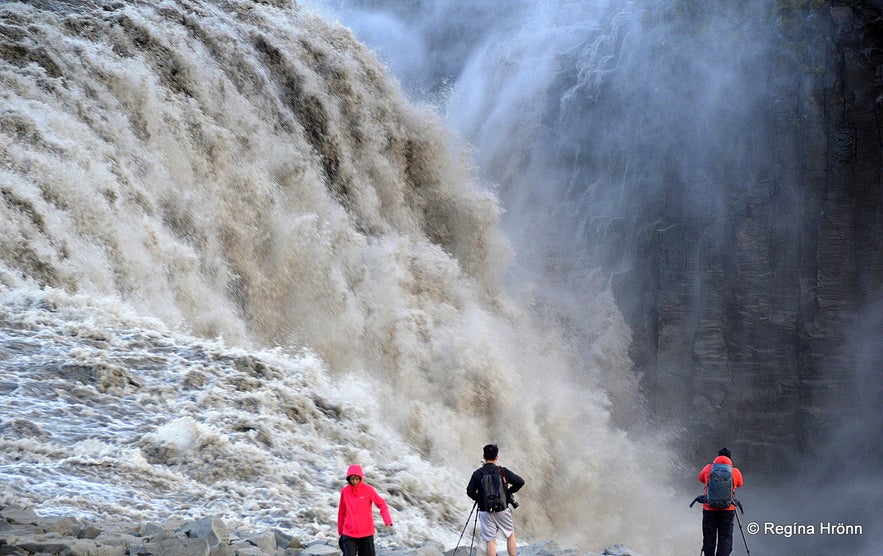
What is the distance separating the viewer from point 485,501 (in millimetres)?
7172

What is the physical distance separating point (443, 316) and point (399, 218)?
247 cm

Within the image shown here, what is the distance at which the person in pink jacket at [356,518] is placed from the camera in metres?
6.41

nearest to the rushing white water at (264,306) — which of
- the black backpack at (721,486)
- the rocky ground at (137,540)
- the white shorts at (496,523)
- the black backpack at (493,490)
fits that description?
the rocky ground at (137,540)

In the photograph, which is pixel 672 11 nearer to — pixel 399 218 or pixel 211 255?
pixel 399 218

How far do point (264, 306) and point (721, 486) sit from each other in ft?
25.4

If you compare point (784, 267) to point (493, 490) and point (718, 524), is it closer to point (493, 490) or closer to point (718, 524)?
point (718, 524)

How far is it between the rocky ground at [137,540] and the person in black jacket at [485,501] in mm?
582

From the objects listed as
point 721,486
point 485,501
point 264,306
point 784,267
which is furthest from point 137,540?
point 784,267

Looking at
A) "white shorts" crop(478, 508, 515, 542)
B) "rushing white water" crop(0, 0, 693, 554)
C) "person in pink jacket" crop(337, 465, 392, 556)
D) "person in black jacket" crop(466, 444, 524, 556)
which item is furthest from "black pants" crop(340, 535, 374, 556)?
"rushing white water" crop(0, 0, 693, 554)

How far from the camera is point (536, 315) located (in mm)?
20609

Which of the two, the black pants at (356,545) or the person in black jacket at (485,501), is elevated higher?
the person in black jacket at (485,501)

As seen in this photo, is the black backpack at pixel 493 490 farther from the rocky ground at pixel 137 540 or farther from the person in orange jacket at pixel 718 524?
the person in orange jacket at pixel 718 524

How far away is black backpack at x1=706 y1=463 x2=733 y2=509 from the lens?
807cm

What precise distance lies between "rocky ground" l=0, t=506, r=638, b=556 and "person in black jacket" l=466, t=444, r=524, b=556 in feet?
1.91
